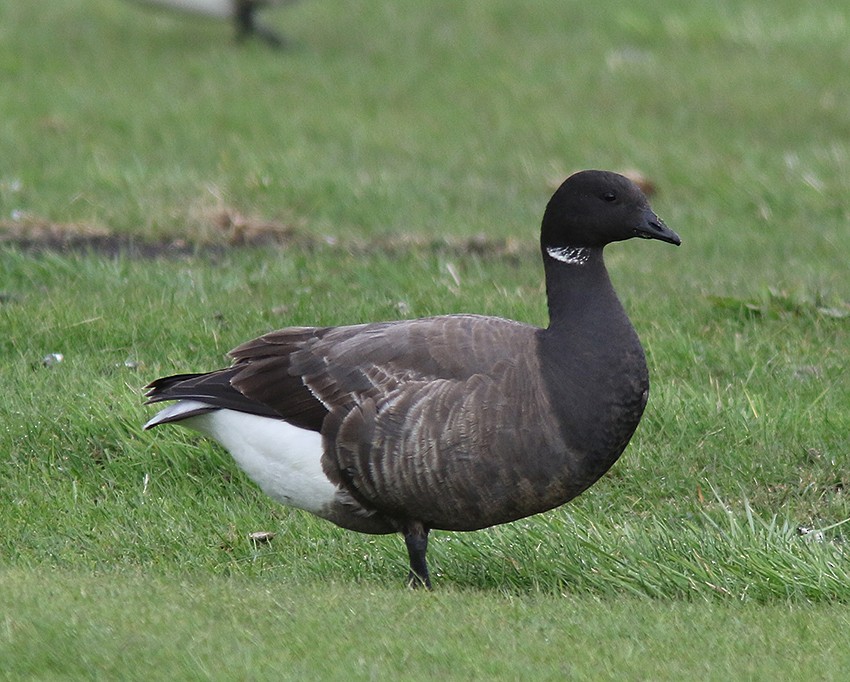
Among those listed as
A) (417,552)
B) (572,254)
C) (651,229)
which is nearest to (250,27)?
(572,254)

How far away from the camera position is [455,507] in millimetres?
5570

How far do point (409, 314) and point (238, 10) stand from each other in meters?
8.82

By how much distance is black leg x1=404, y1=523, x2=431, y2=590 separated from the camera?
18.9ft

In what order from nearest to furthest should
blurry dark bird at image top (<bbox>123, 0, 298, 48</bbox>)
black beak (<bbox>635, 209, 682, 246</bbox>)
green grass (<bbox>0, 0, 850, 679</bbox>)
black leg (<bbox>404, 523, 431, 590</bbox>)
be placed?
1. green grass (<bbox>0, 0, 850, 679</bbox>)
2. black leg (<bbox>404, 523, 431, 590</bbox>)
3. black beak (<bbox>635, 209, 682, 246</bbox>)
4. blurry dark bird at image top (<bbox>123, 0, 298, 48</bbox>)

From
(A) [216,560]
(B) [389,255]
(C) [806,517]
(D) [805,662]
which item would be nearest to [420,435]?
(A) [216,560]

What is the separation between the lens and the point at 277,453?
5.85 m

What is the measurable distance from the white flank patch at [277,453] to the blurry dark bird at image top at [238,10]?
10.5 metres

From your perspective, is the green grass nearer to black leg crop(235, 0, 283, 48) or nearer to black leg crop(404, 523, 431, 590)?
black leg crop(404, 523, 431, 590)

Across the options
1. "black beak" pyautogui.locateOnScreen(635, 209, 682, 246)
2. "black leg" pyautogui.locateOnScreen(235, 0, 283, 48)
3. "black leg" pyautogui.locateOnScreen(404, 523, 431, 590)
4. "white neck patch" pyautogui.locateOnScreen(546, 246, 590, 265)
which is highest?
"black beak" pyautogui.locateOnScreen(635, 209, 682, 246)

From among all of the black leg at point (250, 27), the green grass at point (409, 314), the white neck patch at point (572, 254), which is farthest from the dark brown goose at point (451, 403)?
the black leg at point (250, 27)

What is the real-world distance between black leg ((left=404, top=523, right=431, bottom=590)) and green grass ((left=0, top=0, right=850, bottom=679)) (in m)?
0.11

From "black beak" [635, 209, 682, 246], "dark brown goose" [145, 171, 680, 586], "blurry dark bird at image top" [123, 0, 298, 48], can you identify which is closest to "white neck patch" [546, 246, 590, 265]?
Result: "dark brown goose" [145, 171, 680, 586]

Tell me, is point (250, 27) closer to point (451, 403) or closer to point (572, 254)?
point (572, 254)

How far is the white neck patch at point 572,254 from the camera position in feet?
19.8
